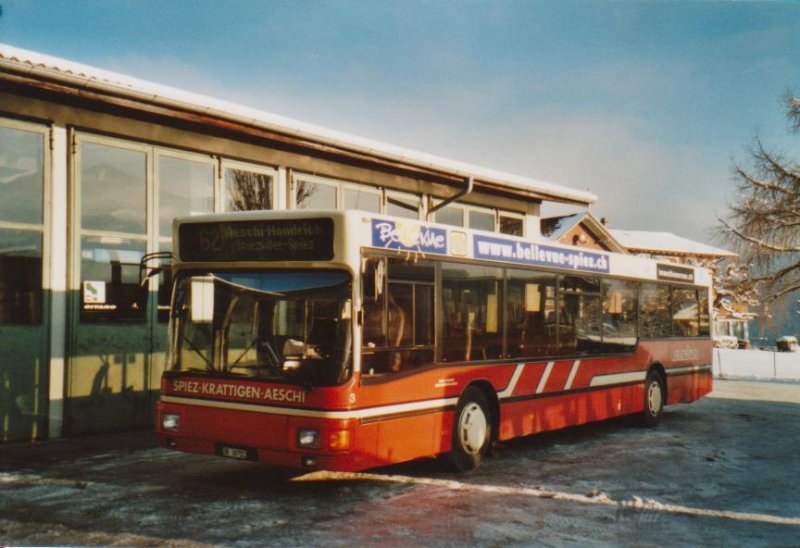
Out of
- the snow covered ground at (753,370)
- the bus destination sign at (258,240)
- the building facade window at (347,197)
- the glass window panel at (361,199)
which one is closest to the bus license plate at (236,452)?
the bus destination sign at (258,240)

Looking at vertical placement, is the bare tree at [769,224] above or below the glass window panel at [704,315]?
above

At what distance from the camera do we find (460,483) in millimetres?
8188

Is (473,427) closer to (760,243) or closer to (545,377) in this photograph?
(545,377)

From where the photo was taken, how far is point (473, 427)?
348 inches

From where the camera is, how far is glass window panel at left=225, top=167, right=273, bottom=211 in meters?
13.1

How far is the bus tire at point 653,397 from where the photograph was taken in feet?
42.2

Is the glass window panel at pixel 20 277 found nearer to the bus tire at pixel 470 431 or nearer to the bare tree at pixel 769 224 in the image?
the bus tire at pixel 470 431

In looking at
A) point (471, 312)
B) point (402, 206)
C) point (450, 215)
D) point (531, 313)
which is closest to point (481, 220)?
point (450, 215)

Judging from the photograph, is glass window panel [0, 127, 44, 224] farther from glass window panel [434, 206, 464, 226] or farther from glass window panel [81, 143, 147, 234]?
glass window panel [434, 206, 464, 226]

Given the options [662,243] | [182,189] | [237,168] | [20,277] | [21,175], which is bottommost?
[20,277]

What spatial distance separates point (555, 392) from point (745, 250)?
28.3 meters

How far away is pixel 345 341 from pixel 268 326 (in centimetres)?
72

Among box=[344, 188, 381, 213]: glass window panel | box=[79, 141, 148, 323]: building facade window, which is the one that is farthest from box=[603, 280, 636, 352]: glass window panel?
box=[79, 141, 148, 323]: building facade window

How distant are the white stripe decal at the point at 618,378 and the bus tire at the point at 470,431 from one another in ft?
9.00
